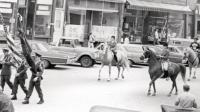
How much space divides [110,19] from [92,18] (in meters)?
1.76

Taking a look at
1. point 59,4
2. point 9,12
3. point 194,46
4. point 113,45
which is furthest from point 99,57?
point 59,4

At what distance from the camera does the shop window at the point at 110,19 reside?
3909cm

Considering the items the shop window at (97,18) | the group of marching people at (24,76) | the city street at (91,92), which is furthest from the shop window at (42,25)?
the group of marching people at (24,76)

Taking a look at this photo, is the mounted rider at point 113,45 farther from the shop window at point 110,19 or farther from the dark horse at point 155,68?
the shop window at point 110,19

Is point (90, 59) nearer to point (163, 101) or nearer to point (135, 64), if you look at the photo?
point (135, 64)

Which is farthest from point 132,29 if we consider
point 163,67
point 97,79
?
point 163,67

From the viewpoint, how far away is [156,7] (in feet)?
134

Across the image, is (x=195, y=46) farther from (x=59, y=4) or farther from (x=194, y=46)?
(x=59, y=4)

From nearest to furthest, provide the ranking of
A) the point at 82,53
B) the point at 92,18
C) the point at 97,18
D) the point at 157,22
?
the point at 82,53
the point at 92,18
the point at 97,18
the point at 157,22

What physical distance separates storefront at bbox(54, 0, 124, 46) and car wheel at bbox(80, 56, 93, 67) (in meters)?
11.1

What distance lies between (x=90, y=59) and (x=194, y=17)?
20.9 m

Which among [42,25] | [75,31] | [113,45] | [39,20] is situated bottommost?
[113,45]

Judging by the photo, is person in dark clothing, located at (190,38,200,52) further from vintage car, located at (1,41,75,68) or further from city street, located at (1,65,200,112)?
vintage car, located at (1,41,75,68)

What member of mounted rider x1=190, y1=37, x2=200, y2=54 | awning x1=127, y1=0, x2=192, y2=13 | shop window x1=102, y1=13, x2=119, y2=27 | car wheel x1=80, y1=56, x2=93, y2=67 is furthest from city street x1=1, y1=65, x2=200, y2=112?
awning x1=127, y1=0, x2=192, y2=13
